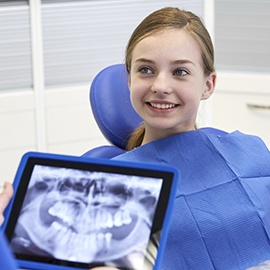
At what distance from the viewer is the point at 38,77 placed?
2.90 meters

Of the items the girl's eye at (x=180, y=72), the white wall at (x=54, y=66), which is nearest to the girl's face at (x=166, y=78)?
the girl's eye at (x=180, y=72)

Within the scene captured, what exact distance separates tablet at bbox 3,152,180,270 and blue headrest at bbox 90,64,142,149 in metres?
0.74

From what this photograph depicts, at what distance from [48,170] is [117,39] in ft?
6.05

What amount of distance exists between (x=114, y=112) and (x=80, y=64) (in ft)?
3.41

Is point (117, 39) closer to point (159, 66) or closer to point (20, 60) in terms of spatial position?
point (20, 60)

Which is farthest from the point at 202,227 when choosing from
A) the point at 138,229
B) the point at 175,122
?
the point at 138,229

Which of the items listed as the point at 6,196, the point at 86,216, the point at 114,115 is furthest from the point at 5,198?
the point at 114,115

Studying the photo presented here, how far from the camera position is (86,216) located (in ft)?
3.89

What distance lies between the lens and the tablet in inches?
45.6

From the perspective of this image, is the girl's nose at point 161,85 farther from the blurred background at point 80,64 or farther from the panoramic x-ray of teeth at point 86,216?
the blurred background at point 80,64

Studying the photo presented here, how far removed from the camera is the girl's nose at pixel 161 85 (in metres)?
1.56

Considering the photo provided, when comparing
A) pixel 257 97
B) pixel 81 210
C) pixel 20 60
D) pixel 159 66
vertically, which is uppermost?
pixel 159 66

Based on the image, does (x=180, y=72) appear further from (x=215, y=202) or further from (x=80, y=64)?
(x=80, y=64)

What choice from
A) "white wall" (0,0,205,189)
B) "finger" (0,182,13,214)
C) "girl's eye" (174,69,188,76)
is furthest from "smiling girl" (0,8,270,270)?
"white wall" (0,0,205,189)
